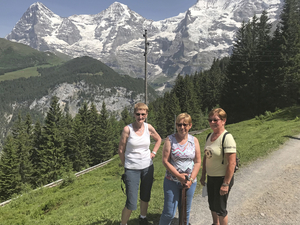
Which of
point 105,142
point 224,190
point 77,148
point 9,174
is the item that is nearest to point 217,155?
point 224,190

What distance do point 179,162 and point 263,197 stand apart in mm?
4812

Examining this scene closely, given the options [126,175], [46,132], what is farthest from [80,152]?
[126,175]

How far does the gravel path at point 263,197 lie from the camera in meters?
6.05

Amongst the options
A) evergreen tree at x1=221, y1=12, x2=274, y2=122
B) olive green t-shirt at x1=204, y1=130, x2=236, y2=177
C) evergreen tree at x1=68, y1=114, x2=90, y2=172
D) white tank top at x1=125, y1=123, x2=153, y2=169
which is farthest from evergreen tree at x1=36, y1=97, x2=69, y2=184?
evergreen tree at x1=221, y1=12, x2=274, y2=122

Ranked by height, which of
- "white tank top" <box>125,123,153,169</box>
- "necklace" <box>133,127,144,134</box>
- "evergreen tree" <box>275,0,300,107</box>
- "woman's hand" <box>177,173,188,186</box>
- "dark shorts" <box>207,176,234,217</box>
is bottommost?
"dark shorts" <box>207,176,234,217</box>

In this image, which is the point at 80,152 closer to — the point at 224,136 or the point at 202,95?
the point at 224,136

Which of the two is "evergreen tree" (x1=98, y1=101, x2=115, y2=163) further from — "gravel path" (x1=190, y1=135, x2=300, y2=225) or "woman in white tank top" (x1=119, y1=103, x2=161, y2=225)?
"woman in white tank top" (x1=119, y1=103, x2=161, y2=225)

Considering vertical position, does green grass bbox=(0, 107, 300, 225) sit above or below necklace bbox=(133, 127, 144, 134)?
below

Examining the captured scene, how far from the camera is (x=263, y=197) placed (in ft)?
23.8

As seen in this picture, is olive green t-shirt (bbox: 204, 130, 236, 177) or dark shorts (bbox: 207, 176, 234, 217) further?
dark shorts (bbox: 207, 176, 234, 217)

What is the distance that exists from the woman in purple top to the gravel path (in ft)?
6.87

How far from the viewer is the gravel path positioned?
238 inches

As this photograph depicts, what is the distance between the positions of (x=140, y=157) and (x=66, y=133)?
38.9 m

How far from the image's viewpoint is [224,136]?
439 centimetres
